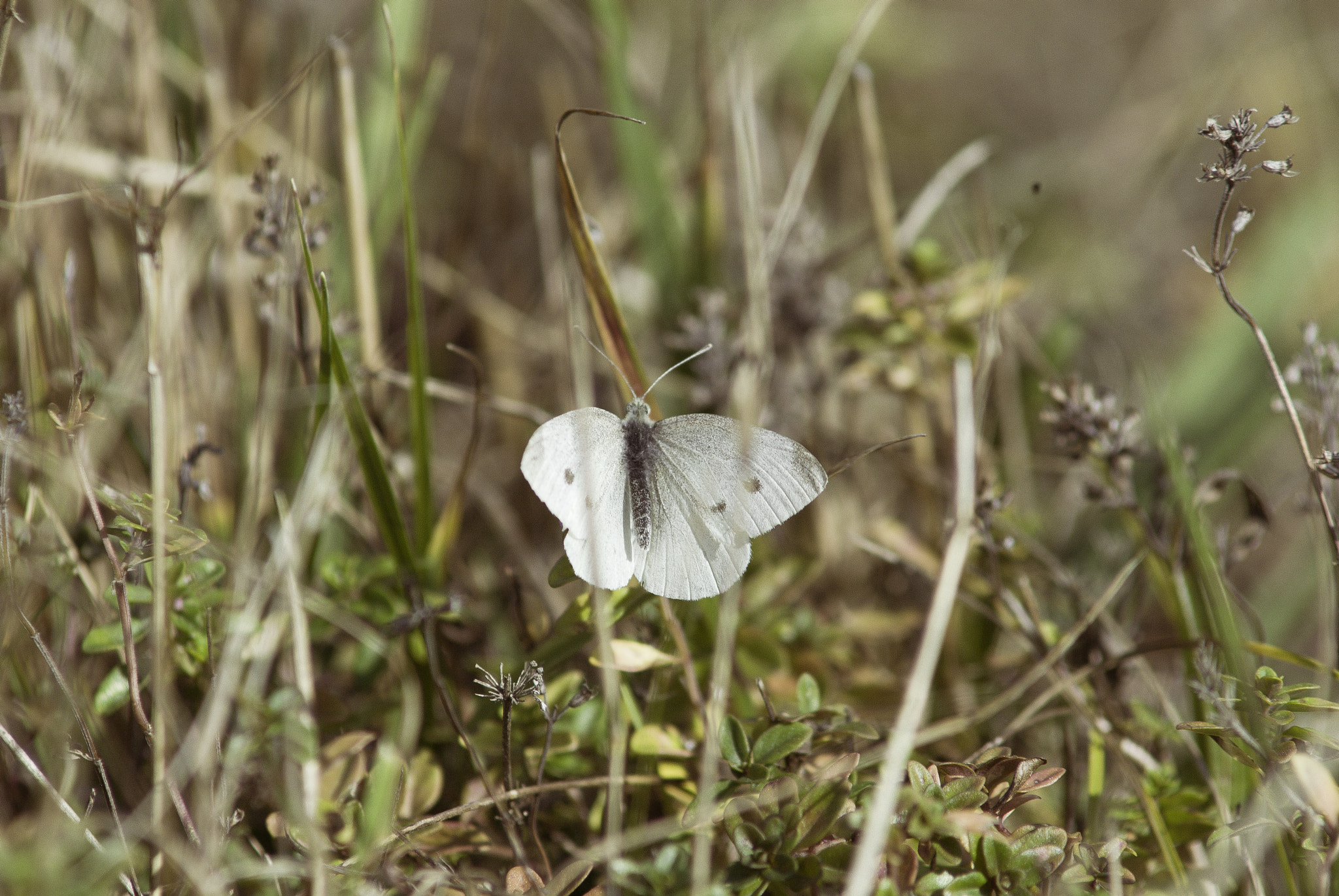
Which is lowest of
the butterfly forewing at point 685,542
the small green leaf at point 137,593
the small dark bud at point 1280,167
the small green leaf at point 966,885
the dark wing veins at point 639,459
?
the small green leaf at point 966,885

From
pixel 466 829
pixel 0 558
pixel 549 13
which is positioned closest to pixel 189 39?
pixel 549 13

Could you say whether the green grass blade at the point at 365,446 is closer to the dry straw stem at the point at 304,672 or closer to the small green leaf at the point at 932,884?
the dry straw stem at the point at 304,672

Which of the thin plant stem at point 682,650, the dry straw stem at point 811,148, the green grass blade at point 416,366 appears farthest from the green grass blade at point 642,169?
the thin plant stem at point 682,650

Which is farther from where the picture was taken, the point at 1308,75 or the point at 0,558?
the point at 1308,75

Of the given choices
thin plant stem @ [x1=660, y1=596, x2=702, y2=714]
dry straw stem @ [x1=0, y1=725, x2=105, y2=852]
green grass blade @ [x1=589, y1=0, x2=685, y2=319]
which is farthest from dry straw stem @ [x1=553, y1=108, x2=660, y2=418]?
dry straw stem @ [x1=0, y1=725, x2=105, y2=852]

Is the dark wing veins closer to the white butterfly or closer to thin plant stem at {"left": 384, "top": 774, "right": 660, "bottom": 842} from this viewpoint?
the white butterfly

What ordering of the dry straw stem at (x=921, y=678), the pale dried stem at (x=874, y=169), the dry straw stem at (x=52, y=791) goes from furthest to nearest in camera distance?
the pale dried stem at (x=874, y=169)
the dry straw stem at (x=52, y=791)
the dry straw stem at (x=921, y=678)

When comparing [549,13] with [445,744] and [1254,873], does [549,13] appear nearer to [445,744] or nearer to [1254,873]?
[445,744]
